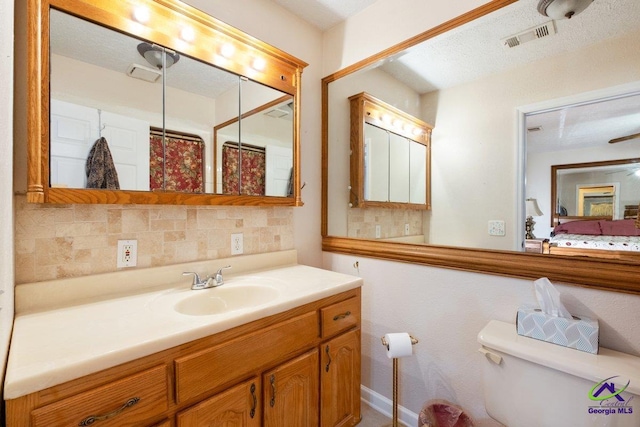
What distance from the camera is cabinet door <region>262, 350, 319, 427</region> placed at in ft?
3.53

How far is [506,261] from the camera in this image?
4.07ft

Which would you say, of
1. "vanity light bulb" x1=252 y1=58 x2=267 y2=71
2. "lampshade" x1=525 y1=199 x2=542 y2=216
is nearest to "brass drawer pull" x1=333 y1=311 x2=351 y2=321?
→ "lampshade" x1=525 y1=199 x2=542 y2=216

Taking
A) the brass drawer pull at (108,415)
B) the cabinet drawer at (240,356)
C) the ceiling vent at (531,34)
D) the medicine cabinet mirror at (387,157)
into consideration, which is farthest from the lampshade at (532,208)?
the brass drawer pull at (108,415)

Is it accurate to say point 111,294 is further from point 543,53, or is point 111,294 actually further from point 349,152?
point 543,53

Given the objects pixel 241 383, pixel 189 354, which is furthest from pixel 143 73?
pixel 241 383

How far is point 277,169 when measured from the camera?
171cm

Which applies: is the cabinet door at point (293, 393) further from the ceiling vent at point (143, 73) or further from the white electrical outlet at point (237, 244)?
the ceiling vent at point (143, 73)

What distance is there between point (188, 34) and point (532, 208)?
68.4 inches

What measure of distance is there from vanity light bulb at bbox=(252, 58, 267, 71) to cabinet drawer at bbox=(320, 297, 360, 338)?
133 cm

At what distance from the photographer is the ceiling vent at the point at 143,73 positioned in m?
1.19

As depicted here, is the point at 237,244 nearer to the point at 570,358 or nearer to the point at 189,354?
the point at 189,354

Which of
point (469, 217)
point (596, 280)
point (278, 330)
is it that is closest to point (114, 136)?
point (278, 330)

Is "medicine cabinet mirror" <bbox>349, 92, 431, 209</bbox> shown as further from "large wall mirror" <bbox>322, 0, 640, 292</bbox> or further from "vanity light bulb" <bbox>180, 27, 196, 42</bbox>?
"vanity light bulb" <bbox>180, 27, 196, 42</bbox>

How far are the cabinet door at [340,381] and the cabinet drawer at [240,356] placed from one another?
167 millimetres
